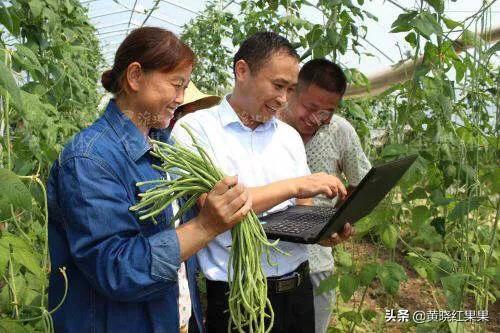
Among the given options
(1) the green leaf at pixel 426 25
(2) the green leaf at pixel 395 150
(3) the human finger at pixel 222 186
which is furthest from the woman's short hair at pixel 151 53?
(2) the green leaf at pixel 395 150

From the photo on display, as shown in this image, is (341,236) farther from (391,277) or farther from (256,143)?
(391,277)

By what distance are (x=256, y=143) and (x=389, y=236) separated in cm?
82

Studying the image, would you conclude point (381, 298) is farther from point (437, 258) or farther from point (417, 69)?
point (417, 69)

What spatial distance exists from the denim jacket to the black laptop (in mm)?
300

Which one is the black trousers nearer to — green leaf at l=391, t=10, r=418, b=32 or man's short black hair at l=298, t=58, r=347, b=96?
man's short black hair at l=298, t=58, r=347, b=96

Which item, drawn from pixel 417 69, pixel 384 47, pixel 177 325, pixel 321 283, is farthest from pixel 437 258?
pixel 384 47

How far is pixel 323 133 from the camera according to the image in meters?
2.14

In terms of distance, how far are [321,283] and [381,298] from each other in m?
2.19

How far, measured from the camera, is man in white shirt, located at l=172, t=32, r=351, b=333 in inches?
60.6

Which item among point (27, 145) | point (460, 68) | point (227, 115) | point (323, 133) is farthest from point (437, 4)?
point (27, 145)

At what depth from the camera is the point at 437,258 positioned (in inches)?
86.4

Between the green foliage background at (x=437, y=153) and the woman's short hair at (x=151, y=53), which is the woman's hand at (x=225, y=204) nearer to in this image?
the woman's short hair at (x=151, y=53)

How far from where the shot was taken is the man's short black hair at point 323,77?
202 cm

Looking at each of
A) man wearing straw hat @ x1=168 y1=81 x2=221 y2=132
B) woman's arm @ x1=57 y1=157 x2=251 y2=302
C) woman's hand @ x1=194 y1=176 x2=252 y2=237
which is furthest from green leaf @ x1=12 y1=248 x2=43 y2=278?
man wearing straw hat @ x1=168 y1=81 x2=221 y2=132
